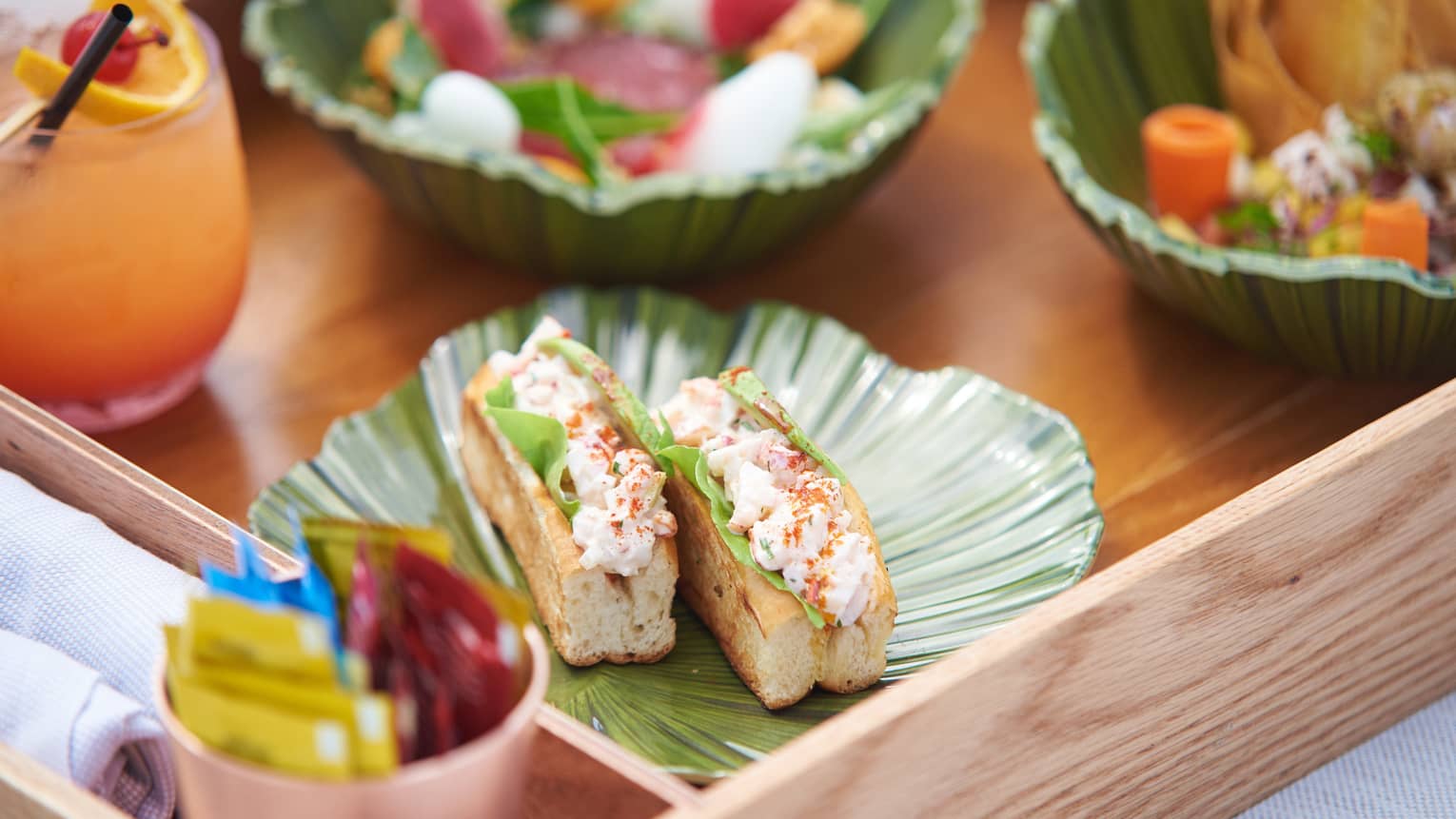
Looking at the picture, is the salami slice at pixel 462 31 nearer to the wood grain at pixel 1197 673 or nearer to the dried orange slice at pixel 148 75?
the dried orange slice at pixel 148 75

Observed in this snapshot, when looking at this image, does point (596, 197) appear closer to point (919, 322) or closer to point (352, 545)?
point (919, 322)

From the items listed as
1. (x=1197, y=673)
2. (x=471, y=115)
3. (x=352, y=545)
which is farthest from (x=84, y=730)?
(x=471, y=115)

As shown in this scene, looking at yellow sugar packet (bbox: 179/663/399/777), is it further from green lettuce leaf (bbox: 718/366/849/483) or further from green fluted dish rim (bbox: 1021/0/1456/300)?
green fluted dish rim (bbox: 1021/0/1456/300)

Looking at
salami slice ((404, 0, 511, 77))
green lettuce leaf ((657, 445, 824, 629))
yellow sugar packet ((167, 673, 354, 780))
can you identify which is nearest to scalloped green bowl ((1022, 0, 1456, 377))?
green lettuce leaf ((657, 445, 824, 629))

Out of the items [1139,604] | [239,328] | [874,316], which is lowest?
[239,328]

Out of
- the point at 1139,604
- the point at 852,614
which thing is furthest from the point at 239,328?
the point at 1139,604

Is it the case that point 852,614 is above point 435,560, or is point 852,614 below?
below

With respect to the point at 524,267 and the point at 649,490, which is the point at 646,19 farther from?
the point at 649,490
